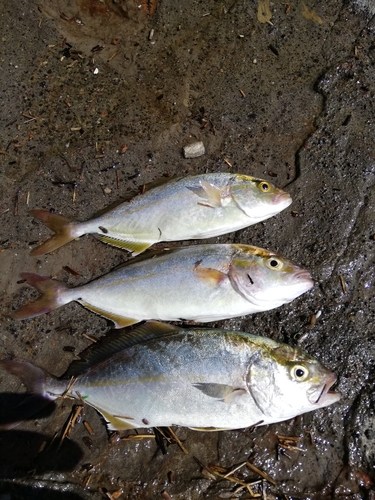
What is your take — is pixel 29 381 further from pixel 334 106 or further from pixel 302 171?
pixel 334 106

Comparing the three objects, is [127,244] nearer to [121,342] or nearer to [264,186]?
[121,342]

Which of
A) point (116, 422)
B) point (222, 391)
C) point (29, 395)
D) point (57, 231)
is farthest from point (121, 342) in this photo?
point (57, 231)

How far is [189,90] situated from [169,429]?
330 centimetres

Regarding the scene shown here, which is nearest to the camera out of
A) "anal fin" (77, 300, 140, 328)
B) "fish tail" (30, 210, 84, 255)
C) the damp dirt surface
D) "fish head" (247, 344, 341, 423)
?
"fish head" (247, 344, 341, 423)

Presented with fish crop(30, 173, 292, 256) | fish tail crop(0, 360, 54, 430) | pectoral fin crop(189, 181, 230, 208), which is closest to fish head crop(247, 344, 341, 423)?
fish crop(30, 173, 292, 256)

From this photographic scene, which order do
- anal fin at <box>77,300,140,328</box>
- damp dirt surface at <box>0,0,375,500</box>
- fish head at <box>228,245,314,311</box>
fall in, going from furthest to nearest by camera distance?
anal fin at <box>77,300,140,328</box> → damp dirt surface at <box>0,0,375,500</box> → fish head at <box>228,245,314,311</box>

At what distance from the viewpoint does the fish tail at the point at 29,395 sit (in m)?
3.63

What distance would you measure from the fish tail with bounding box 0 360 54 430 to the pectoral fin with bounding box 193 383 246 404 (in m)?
1.36

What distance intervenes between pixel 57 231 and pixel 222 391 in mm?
2060

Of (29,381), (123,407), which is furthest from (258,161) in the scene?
(29,381)

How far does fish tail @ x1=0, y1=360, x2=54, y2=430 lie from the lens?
363 centimetres

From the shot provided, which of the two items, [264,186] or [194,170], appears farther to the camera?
[194,170]

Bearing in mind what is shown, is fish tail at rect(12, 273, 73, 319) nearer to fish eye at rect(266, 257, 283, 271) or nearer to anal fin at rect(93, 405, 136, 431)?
anal fin at rect(93, 405, 136, 431)

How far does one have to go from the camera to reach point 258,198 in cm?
382
